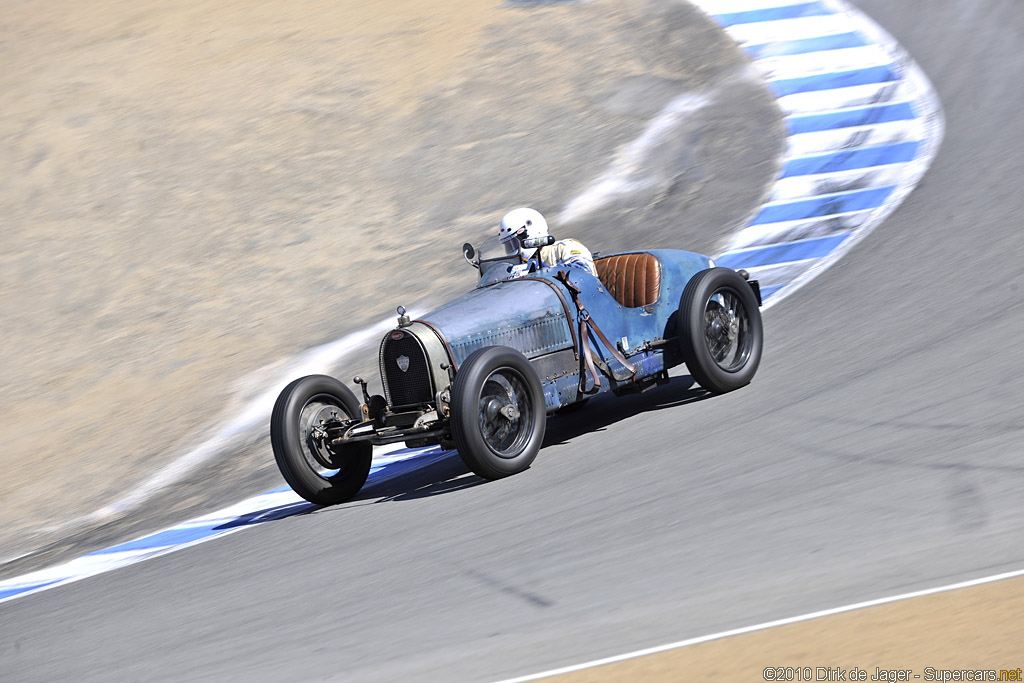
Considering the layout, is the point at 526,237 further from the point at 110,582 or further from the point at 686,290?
the point at 110,582

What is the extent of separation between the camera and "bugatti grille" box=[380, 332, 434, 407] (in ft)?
23.9

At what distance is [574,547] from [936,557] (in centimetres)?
168

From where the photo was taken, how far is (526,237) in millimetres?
8289

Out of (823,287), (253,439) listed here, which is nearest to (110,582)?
(253,439)

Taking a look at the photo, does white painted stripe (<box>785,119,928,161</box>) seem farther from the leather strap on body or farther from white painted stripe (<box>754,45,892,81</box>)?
the leather strap on body

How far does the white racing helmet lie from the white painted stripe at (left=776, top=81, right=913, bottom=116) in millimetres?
8083

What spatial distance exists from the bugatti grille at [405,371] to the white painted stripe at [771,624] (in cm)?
316

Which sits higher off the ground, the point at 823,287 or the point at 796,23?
the point at 796,23

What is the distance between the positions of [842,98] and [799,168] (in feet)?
8.54

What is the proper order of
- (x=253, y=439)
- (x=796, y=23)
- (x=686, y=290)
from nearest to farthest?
(x=686, y=290)
(x=253, y=439)
(x=796, y=23)

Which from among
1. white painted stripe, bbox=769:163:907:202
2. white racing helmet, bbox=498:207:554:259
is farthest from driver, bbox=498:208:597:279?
white painted stripe, bbox=769:163:907:202

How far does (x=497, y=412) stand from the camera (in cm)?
708

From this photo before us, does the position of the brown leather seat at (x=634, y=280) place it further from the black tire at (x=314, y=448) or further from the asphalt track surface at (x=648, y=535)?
the black tire at (x=314, y=448)

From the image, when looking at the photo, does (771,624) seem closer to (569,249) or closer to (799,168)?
(569,249)
